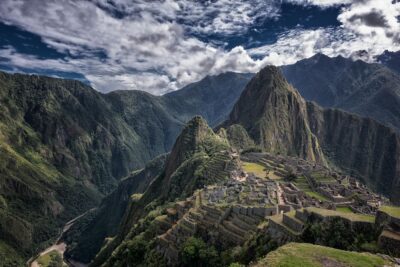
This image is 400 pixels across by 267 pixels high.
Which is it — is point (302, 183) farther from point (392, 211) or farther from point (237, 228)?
point (392, 211)

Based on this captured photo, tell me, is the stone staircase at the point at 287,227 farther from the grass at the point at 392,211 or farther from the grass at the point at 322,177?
the grass at the point at 322,177

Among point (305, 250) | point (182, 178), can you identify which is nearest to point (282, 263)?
point (305, 250)

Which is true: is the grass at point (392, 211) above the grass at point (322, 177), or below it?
above

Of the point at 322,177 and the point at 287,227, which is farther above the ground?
the point at 287,227

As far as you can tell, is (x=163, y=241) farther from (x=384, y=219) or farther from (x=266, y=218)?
(x=384, y=219)

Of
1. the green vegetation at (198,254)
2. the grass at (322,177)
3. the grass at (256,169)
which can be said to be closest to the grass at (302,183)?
the grass at (322,177)

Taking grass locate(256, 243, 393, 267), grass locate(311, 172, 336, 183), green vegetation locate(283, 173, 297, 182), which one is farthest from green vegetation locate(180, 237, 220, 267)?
grass locate(311, 172, 336, 183)

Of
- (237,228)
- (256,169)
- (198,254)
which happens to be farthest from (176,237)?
(256,169)

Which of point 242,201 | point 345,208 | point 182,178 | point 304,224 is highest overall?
point 304,224
